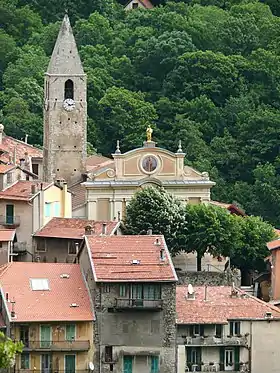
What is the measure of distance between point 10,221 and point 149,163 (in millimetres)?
13745

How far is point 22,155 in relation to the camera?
11606 centimetres

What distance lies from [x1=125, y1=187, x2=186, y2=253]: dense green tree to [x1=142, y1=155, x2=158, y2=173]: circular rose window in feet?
18.3

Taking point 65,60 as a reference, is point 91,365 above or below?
below

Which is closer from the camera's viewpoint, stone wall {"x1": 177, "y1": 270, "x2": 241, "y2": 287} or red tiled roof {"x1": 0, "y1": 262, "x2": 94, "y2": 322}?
red tiled roof {"x1": 0, "y1": 262, "x2": 94, "y2": 322}

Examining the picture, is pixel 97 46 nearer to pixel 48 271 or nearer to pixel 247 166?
pixel 247 166

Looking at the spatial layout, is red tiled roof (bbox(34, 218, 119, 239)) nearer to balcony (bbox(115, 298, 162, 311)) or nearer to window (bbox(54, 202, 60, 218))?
window (bbox(54, 202, 60, 218))

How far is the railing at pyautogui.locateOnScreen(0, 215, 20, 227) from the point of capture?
98.6 m

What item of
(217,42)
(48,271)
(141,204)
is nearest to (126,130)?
(217,42)

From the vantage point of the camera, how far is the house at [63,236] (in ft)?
312

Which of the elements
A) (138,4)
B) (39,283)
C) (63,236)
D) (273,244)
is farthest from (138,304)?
(138,4)

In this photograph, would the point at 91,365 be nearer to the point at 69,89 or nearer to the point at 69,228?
the point at 69,228

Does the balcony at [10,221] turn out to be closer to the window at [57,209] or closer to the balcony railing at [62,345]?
the window at [57,209]

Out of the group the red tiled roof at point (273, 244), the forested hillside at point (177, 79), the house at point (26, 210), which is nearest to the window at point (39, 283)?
the house at point (26, 210)

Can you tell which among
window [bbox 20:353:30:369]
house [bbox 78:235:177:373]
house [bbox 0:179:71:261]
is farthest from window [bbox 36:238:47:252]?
window [bbox 20:353:30:369]
